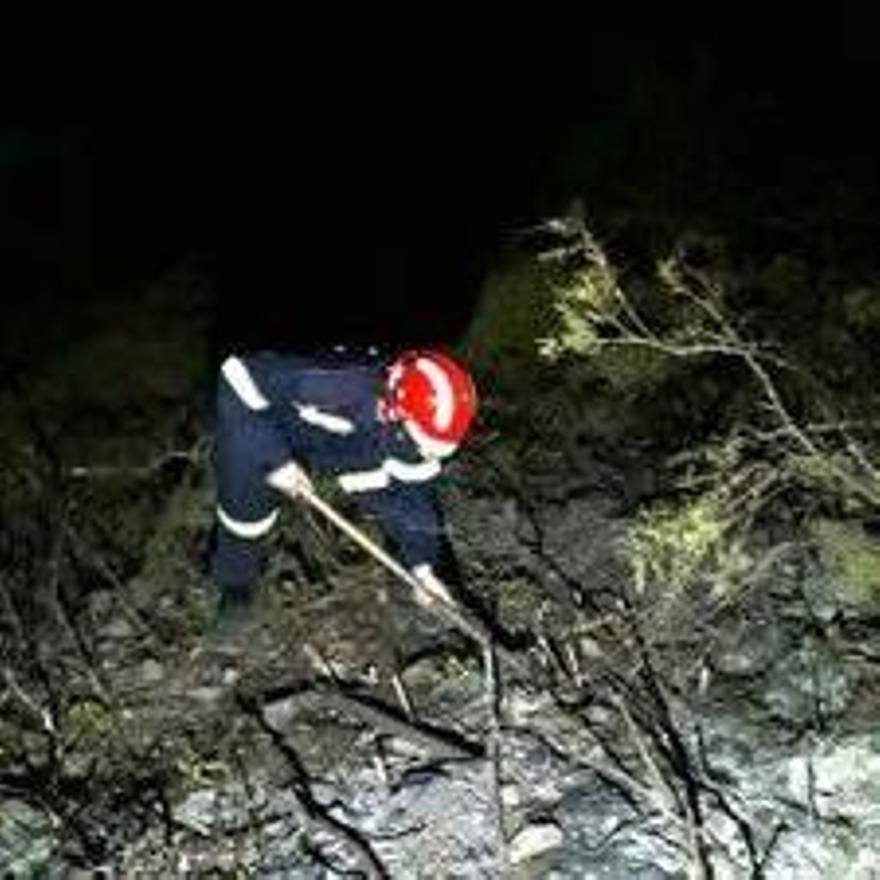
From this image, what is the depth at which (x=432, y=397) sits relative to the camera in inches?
220

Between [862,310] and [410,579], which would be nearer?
[410,579]

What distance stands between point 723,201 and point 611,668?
8.82 feet

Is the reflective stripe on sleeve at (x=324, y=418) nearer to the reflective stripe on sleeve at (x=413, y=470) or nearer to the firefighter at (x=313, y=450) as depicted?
the firefighter at (x=313, y=450)

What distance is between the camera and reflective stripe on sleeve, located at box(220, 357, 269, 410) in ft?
19.4

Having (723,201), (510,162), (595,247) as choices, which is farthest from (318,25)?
(595,247)

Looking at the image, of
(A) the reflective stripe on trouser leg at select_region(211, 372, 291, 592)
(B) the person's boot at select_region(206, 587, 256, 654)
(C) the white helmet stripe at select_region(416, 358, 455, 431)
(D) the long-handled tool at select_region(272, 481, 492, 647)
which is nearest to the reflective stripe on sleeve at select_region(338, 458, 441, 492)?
(D) the long-handled tool at select_region(272, 481, 492, 647)

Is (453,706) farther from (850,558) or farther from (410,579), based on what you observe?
(850,558)

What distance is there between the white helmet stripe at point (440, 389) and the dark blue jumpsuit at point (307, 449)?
1.03ft

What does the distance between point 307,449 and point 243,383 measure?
42cm

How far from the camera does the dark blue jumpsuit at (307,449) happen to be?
19.4 ft

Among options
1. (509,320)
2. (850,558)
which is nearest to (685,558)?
(850,558)

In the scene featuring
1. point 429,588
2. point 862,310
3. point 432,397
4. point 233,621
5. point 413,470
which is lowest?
point 233,621

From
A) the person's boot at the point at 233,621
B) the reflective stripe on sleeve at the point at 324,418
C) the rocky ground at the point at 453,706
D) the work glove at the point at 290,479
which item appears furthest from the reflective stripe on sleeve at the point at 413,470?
the person's boot at the point at 233,621

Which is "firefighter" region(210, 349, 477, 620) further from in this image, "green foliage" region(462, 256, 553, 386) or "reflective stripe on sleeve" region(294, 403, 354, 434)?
"green foliage" region(462, 256, 553, 386)
